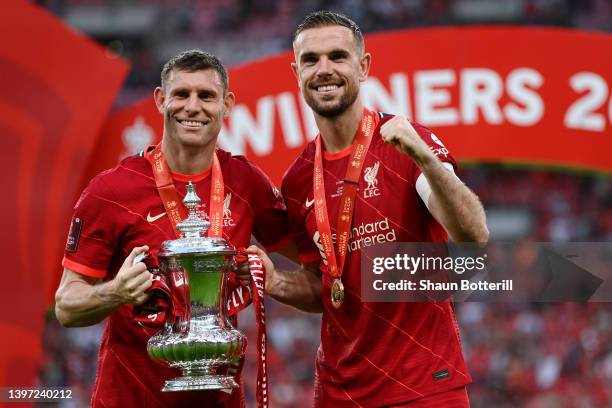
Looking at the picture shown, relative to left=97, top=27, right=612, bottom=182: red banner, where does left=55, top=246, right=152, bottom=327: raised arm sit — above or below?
below

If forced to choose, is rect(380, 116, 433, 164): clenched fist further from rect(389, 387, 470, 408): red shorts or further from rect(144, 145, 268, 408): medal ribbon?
rect(389, 387, 470, 408): red shorts

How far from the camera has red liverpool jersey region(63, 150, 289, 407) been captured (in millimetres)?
3453

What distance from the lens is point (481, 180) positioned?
1352 centimetres

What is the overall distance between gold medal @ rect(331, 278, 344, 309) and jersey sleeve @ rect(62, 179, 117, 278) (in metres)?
0.71

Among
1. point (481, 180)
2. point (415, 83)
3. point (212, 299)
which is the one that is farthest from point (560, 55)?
point (481, 180)

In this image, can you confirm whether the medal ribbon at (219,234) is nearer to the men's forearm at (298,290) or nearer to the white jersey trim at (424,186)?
the men's forearm at (298,290)

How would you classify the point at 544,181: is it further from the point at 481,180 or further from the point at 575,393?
the point at 575,393

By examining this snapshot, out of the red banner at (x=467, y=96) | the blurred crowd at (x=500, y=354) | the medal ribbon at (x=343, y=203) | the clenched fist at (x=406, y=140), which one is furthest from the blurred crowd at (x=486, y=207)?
the clenched fist at (x=406, y=140)

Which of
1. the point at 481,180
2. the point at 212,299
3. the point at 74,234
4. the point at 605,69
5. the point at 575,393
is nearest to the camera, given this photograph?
the point at 212,299

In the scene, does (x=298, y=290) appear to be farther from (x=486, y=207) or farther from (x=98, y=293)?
(x=486, y=207)

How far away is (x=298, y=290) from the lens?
3709 mm

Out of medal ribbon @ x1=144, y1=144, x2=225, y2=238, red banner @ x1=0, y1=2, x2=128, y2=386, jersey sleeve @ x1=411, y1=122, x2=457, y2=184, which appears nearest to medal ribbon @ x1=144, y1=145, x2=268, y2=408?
medal ribbon @ x1=144, y1=144, x2=225, y2=238

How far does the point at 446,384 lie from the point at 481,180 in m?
10.3

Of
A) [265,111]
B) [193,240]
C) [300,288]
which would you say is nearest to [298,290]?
[300,288]
